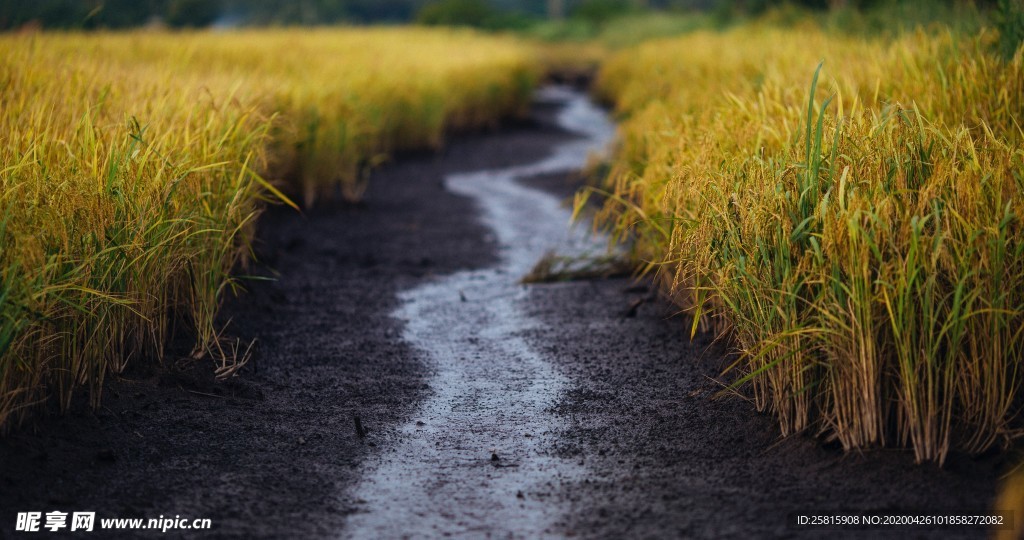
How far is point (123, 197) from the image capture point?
3023mm

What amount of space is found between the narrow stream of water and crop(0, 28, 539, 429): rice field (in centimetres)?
82

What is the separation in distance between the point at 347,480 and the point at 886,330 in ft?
4.82

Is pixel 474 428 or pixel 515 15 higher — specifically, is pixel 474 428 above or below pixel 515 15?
below

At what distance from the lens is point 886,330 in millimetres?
2486

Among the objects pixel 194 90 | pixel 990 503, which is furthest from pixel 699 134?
pixel 194 90

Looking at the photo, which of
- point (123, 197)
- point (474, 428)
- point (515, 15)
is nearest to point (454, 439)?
point (474, 428)

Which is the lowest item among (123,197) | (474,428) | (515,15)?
(474,428)

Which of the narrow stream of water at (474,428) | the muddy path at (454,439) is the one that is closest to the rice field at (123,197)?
the muddy path at (454,439)

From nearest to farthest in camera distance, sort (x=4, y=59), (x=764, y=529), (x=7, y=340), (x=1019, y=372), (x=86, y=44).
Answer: (x=764, y=529)
(x=7, y=340)
(x=1019, y=372)
(x=4, y=59)
(x=86, y=44)

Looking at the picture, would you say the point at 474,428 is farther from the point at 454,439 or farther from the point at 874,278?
the point at 874,278

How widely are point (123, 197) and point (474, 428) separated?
131 centimetres

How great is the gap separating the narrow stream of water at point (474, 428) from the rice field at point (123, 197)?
821 millimetres

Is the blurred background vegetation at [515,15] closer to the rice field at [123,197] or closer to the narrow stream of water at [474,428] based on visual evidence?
the rice field at [123,197]

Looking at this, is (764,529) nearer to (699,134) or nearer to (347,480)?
(347,480)
